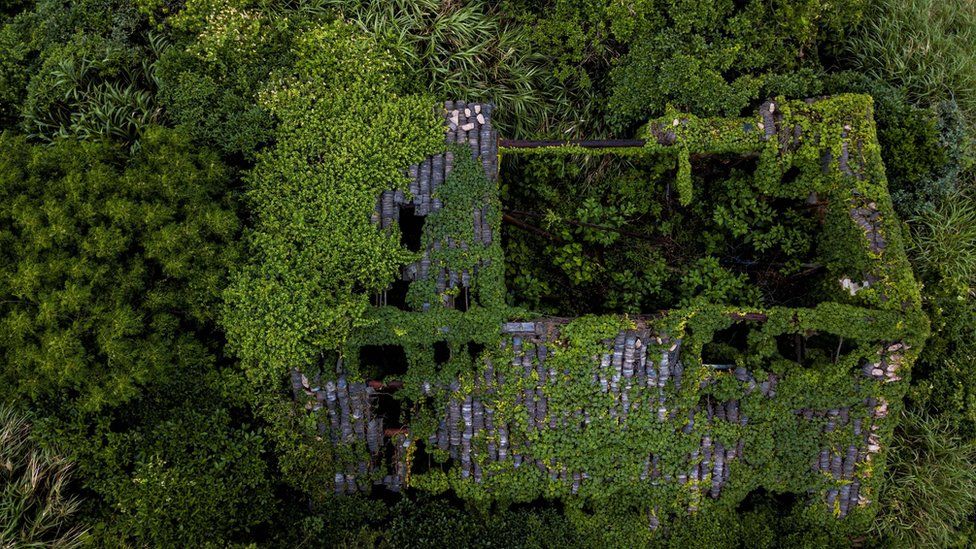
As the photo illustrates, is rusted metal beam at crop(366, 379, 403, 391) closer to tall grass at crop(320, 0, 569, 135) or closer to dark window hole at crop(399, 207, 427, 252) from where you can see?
dark window hole at crop(399, 207, 427, 252)

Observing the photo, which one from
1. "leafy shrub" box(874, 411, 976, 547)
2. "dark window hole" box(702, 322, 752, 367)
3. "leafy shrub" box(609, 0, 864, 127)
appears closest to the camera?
"dark window hole" box(702, 322, 752, 367)

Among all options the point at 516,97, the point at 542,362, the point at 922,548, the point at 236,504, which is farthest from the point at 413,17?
the point at 922,548

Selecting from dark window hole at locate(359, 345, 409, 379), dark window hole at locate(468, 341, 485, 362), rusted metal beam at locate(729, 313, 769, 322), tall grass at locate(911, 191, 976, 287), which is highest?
tall grass at locate(911, 191, 976, 287)

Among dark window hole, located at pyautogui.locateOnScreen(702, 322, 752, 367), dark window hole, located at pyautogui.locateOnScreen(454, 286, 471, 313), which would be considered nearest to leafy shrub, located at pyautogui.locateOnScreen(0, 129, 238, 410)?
dark window hole, located at pyautogui.locateOnScreen(454, 286, 471, 313)

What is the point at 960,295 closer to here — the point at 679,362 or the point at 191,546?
the point at 679,362

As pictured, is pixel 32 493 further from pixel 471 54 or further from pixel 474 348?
pixel 471 54

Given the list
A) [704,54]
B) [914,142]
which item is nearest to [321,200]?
[704,54]

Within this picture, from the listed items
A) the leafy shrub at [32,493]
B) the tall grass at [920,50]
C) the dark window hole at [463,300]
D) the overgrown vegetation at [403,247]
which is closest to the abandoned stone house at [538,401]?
the dark window hole at [463,300]
